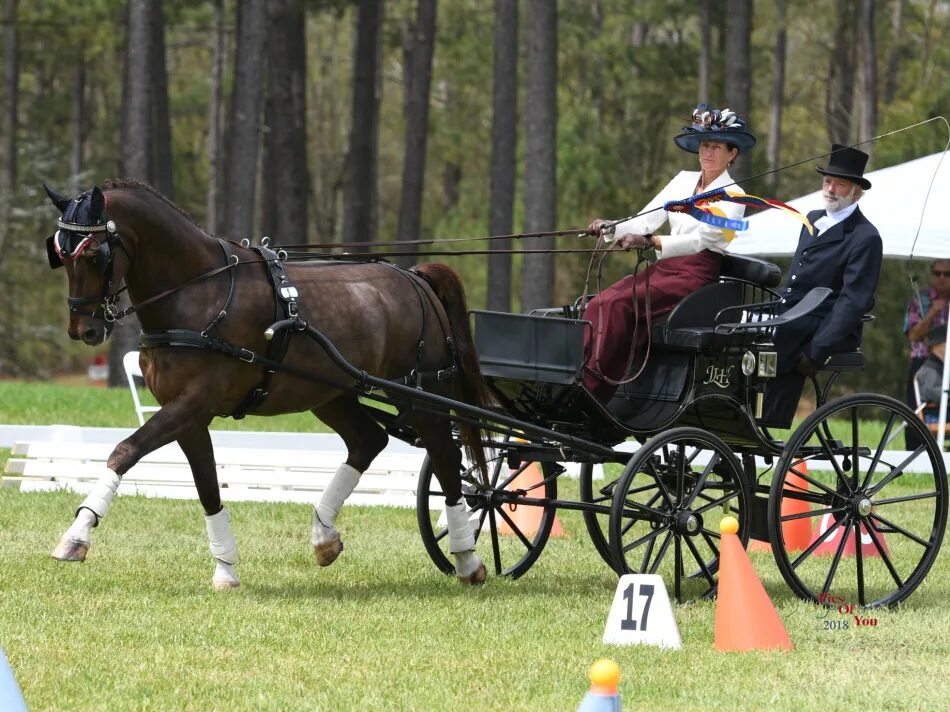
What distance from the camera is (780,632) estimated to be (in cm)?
619

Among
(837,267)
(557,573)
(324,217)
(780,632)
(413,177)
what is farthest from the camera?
(324,217)

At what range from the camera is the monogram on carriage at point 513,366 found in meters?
6.84

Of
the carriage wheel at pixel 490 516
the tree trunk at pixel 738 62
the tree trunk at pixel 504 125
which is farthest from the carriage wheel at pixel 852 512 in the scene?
the tree trunk at pixel 504 125

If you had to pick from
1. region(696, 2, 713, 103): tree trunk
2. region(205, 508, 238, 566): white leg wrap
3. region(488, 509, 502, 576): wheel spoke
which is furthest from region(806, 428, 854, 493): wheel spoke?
region(696, 2, 713, 103): tree trunk

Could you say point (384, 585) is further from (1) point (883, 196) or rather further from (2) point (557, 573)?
(1) point (883, 196)

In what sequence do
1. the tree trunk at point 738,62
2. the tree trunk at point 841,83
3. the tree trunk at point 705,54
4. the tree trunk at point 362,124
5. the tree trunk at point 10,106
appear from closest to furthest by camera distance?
the tree trunk at point 738,62 → the tree trunk at point 362,124 → the tree trunk at point 705,54 → the tree trunk at point 841,83 → the tree trunk at point 10,106

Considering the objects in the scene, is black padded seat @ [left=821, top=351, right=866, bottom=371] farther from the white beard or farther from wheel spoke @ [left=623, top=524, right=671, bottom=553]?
wheel spoke @ [left=623, top=524, right=671, bottom=553]

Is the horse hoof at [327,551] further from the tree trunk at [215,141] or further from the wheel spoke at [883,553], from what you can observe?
the tree trunk at [215,141]

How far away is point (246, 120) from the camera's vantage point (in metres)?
21.2

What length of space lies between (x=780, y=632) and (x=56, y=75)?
39890 millimetres

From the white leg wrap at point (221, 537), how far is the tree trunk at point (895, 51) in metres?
28.5

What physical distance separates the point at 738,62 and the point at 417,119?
8.26m

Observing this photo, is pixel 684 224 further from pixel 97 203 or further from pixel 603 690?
pixel 603 690

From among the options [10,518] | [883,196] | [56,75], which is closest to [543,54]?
[883,196]
